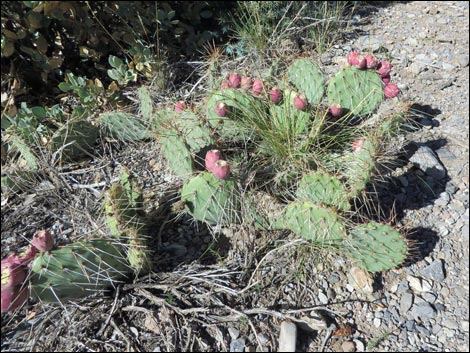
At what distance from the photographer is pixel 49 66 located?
261 cm

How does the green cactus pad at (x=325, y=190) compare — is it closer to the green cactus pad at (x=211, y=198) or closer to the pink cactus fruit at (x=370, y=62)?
the green cactus pad at (x=211, y=198)

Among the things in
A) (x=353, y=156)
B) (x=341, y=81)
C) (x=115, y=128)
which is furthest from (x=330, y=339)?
(x=115, y=128)

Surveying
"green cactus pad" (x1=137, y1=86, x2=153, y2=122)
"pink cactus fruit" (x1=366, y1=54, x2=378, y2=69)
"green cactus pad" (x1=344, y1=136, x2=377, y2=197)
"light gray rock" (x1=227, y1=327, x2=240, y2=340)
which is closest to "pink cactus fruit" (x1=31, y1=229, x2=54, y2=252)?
"light gray rock" (x1=227, y1=327, x2=240, y2=340)

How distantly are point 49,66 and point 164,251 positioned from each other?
1.36 m

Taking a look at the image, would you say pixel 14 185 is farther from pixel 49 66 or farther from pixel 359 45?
pixel 359 45

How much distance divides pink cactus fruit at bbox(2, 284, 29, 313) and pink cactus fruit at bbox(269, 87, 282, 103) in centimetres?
126

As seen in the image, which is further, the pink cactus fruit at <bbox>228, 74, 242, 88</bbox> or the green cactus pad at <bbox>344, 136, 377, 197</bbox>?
the pink cactus fruit at <bbox>228, 74, 242, 88</bbox>

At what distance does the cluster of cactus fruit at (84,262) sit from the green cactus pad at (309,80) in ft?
3.15

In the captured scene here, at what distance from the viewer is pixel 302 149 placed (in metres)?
2.08

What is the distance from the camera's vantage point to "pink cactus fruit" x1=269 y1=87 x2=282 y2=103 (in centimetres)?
207

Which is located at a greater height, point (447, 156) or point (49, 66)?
point (49, 66)

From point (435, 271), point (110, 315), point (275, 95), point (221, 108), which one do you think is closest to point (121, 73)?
point (221, 108)

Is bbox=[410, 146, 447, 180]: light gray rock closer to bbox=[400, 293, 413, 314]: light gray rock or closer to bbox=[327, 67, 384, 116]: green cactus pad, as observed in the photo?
bbox=[327, 67, 384, 116]: green cactus pad

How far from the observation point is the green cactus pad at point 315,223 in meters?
1.68
